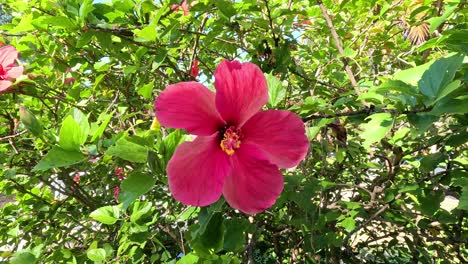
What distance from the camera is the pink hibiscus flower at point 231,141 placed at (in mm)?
677

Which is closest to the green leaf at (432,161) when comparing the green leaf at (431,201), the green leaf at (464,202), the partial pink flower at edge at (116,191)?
the green leaf at (431,201)

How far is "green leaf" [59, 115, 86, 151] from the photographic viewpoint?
2.44 ft

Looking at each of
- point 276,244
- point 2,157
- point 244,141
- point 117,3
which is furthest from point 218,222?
point 276,244

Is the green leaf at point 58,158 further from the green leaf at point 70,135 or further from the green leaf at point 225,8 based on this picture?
the green leaf at point 225,8

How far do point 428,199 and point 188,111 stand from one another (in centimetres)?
112

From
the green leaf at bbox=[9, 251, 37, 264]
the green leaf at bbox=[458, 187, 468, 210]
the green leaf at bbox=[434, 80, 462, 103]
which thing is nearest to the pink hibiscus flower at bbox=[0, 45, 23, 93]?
the green leaf at bbox=[9, 251, 37, 264]

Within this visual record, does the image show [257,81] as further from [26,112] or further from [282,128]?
[26,112]

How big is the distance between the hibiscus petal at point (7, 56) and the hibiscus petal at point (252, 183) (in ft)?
2.93

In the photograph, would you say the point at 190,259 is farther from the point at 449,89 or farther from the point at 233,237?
the point at 449,89

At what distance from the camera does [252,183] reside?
75cm

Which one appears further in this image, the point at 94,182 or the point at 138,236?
the point at 94,182

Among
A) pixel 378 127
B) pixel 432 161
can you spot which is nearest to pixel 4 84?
pixel 378 127

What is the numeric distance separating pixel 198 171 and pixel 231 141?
0.33ft

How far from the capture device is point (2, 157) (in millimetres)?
1668
